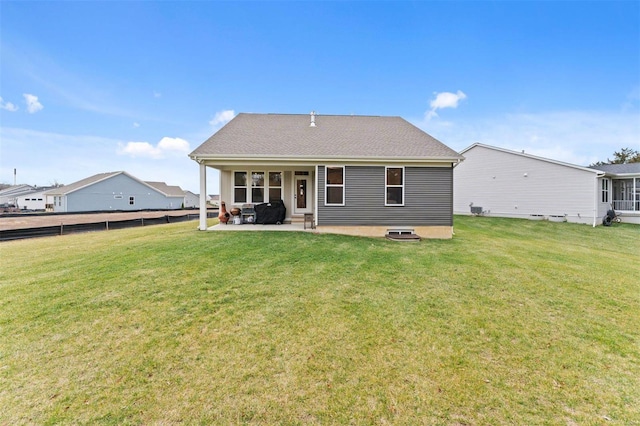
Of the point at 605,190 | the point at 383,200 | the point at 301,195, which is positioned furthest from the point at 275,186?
the point at 605,190

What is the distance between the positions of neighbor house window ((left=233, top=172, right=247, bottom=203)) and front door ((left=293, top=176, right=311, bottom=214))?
7.68 ft

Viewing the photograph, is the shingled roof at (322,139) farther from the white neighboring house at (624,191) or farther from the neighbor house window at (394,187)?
the white neighboring house at (624,191)

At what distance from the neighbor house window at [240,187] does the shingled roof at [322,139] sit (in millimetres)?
1731

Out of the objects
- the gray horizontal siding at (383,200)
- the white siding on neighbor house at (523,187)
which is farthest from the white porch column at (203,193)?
the white siding on neighbor house at (523,187)

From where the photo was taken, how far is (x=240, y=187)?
12609 mm

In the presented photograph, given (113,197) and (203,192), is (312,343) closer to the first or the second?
(203,192)

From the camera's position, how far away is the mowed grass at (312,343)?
2.47 m

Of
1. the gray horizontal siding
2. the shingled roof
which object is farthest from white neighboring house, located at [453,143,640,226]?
the gray horizontal siding

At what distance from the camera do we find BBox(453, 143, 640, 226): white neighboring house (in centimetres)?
1677

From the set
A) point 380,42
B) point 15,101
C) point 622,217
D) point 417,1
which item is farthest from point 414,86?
point 15,101

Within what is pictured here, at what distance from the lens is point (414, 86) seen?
18688mm

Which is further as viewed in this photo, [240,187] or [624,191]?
[624,191]

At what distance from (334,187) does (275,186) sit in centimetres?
326

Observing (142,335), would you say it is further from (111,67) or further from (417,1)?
(111,67)
